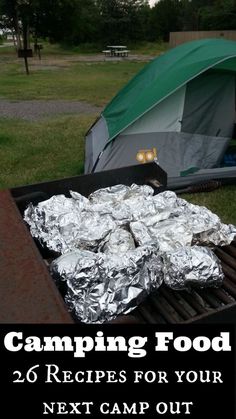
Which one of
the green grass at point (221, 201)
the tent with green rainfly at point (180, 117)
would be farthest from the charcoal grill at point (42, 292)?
the tent with green rainfly at point (180, 117)

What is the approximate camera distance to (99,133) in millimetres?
5645

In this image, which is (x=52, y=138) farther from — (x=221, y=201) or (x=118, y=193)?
(x=118, y=193)

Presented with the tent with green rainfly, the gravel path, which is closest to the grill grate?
the tent with green rainfly

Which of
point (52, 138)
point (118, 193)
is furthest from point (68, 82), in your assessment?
point (118, 193)

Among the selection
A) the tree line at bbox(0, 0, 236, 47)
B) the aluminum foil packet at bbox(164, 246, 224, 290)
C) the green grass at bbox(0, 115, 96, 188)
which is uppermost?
the tree line at bbox(0, 0, 236, 47)

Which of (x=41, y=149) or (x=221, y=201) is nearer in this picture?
(x=221, y=201)

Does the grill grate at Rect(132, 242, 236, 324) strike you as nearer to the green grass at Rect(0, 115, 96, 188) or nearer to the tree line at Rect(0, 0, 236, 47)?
the green grass at Rect(0, 115, 96, 188)

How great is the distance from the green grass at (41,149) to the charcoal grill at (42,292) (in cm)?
269

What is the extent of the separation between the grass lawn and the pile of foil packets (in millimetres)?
1763

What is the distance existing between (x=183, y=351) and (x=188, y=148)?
360cm

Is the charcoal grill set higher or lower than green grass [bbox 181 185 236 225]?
higher

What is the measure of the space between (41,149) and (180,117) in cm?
270

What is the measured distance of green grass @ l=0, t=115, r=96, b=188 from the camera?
18.0 ft

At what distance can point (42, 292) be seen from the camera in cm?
161
